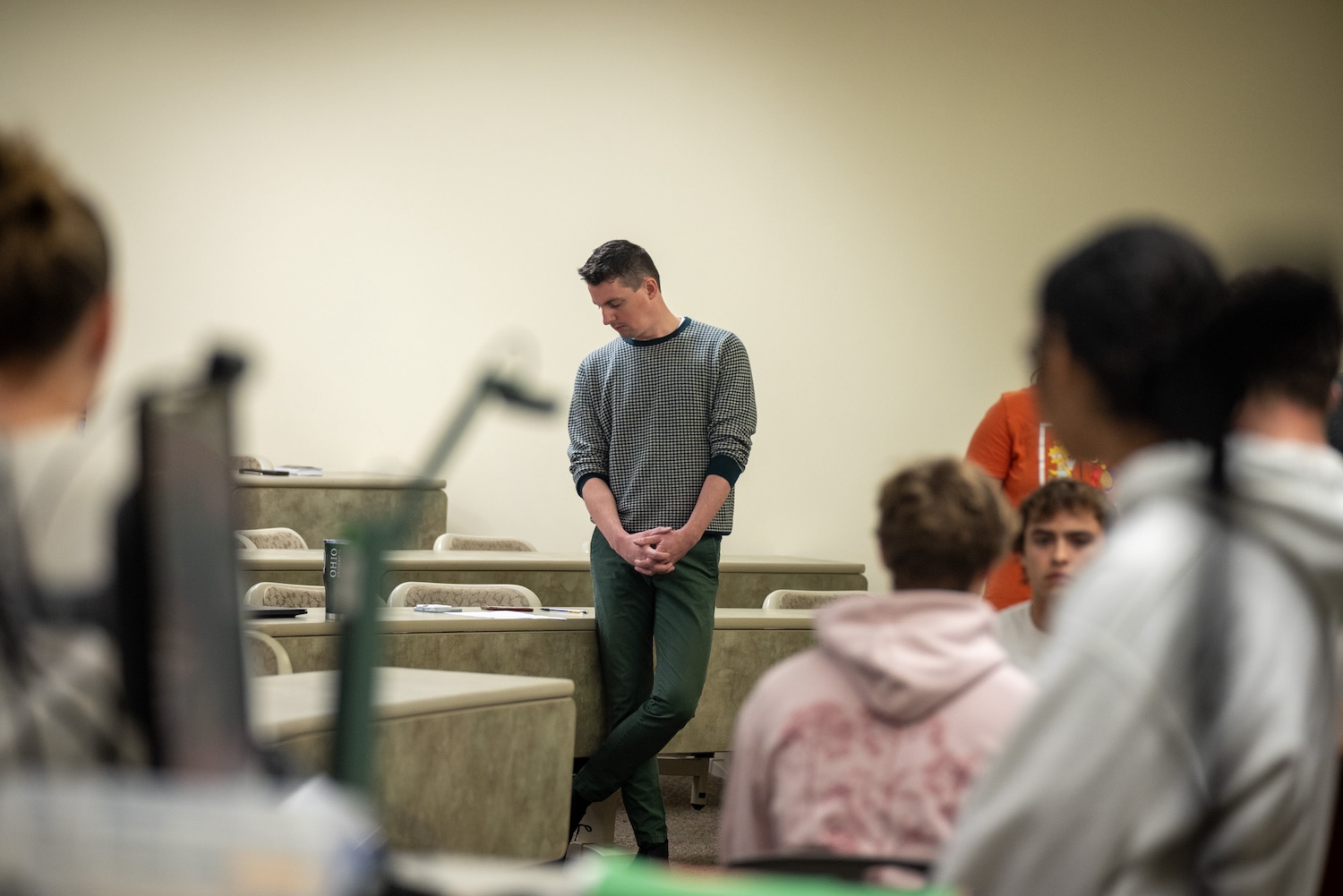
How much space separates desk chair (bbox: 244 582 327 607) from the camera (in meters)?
3.71

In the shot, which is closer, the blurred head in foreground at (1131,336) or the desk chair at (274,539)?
the blurred head in foreground at (1131,336)

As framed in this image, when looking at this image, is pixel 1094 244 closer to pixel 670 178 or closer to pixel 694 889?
pixel 694 889

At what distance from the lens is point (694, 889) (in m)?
0.64

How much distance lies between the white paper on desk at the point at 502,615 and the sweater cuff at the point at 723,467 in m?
0.57

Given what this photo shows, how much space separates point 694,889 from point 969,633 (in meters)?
0.89

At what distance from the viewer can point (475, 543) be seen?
18.9 ft

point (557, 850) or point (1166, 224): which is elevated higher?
point (1166, 224)

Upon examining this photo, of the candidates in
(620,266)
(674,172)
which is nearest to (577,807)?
(620,266)

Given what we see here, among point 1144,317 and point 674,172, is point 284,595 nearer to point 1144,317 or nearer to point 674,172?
point 1144,317

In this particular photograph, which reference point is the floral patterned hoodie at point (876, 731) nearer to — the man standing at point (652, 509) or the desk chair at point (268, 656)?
the desk chair at point (268, 656)

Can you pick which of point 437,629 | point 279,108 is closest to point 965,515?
point 437,629

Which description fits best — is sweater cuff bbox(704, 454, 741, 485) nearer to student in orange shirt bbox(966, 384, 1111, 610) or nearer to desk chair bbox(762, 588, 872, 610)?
student in orange shirt bbox(966, 384, 1111, 610)

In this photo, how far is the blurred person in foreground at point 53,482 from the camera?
2.38 ft

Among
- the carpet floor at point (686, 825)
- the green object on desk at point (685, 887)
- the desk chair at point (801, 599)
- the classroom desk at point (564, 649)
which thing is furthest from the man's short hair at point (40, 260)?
the desk chair at point (801, 599)
